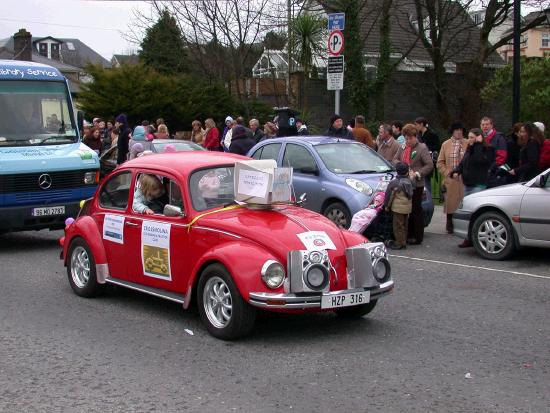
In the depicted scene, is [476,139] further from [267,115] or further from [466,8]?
[267,115]

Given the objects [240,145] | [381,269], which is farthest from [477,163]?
[381,269]

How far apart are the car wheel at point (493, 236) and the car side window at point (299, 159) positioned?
2.95 metres

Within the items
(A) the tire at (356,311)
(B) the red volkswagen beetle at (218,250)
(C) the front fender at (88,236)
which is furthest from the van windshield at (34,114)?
(A) the tire at (356,311)

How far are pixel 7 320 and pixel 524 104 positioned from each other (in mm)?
17945

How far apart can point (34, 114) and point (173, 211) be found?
6.49 metres

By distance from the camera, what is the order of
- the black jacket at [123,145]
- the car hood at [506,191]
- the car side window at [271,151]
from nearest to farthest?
the car hood at [506,191]
the car side window at [271,151]
the black jacket at [123,145]

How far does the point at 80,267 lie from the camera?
9016 millimetres

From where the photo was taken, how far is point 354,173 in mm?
13023

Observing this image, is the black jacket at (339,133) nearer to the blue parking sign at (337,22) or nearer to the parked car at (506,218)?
the blue parking sign at (337,22)

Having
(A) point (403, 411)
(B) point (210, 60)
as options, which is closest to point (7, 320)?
(A) point (403, 411)

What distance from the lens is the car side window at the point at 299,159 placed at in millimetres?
13295

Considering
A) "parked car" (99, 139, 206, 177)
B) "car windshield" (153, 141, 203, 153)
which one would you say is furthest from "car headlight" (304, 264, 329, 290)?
"car windshield" (153, 141, 203, 153)

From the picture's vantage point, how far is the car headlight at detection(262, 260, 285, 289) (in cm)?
666

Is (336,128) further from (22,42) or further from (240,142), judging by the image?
(22,42)
